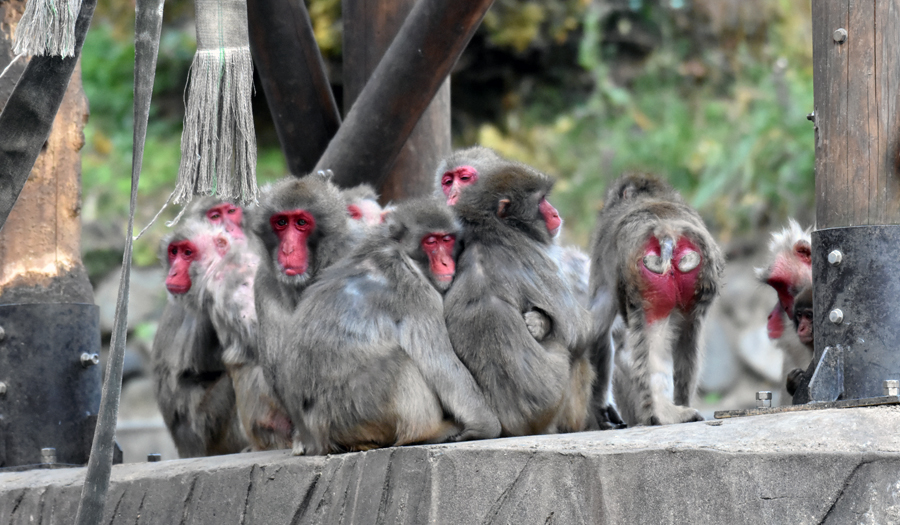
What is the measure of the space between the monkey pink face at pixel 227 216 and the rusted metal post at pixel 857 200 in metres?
2.90

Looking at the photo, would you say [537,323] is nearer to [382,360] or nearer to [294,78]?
[382,360]

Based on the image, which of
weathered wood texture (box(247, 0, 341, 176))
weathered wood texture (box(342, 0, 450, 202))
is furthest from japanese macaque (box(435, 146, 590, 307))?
weathered wood texture (box(247, 0, 341, 176))

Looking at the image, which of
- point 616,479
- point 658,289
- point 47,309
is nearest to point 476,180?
point 658,289

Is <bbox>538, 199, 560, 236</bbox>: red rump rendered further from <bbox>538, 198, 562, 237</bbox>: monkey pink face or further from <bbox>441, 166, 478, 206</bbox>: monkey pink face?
<bbox>441, 166, 478, 206</bbox>: monkey pink face

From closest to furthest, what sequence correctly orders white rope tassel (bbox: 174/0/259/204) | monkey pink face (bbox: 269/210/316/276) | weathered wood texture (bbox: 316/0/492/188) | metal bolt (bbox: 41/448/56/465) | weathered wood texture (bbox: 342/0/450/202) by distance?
white rope tassel (bbox: 174/0/259/204) → monkey pink face (bbox: 269/210/316/276) → weathered wood texture (bbox: 316/0/492/188) → metal bolt (bbox: 41/448/56/465) → weathered wood texture (bbox: 342/0/450/202)

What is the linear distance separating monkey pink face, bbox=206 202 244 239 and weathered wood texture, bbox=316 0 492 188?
51 cm

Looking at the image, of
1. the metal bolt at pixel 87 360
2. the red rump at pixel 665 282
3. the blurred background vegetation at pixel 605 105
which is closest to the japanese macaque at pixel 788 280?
the red rump at pixel 665 282

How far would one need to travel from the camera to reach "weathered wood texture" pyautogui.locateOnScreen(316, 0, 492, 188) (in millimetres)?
4684

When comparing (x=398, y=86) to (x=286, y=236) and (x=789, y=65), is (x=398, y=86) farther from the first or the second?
(x=789, y=65)

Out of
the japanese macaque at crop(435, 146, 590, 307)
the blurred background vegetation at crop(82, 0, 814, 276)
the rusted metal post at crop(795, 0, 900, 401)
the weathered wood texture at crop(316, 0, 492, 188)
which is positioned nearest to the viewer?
the rusted metal post at crop(795, 0, 900, 401)

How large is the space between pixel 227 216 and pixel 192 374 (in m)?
0.80

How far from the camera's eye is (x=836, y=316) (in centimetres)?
327

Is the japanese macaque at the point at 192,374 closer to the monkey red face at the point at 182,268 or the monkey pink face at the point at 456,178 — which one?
the monkey red face at the point at 182,268

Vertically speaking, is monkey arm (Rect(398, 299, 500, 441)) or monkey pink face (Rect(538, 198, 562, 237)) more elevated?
monkey pink face (Rect(538, 198, 562, 237))
